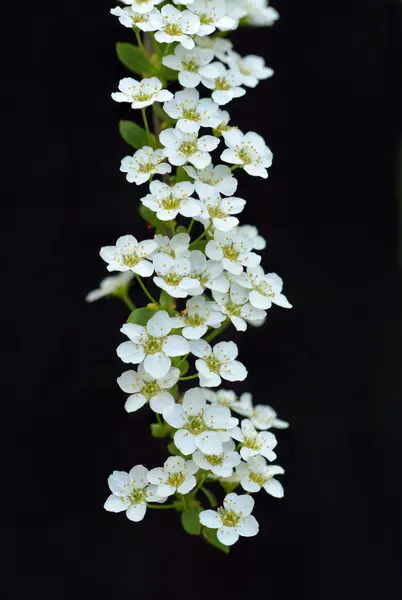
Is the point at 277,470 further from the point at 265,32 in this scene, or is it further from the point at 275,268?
the point at 265,32

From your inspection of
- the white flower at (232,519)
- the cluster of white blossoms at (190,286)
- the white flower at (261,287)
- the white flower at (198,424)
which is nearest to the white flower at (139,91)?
the cluster of white blossoms at (190,286)

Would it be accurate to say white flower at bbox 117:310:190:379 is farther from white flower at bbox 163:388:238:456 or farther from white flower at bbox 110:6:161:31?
white flower at bbox 110:6:161:31

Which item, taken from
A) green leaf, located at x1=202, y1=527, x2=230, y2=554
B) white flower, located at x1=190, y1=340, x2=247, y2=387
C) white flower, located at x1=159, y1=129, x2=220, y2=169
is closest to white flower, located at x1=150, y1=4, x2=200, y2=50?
white flower, located at x1=159, y1=129, x2=220, y2=169

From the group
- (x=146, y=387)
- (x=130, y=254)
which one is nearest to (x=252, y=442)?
(x=146, y=387)

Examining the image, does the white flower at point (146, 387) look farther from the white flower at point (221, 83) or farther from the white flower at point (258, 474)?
the white flower at point (221, 83)

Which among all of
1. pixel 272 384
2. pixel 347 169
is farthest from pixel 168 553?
pixel 347 169

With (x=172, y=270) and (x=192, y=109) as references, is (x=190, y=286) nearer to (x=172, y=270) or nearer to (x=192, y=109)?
(x=172, y=270)
